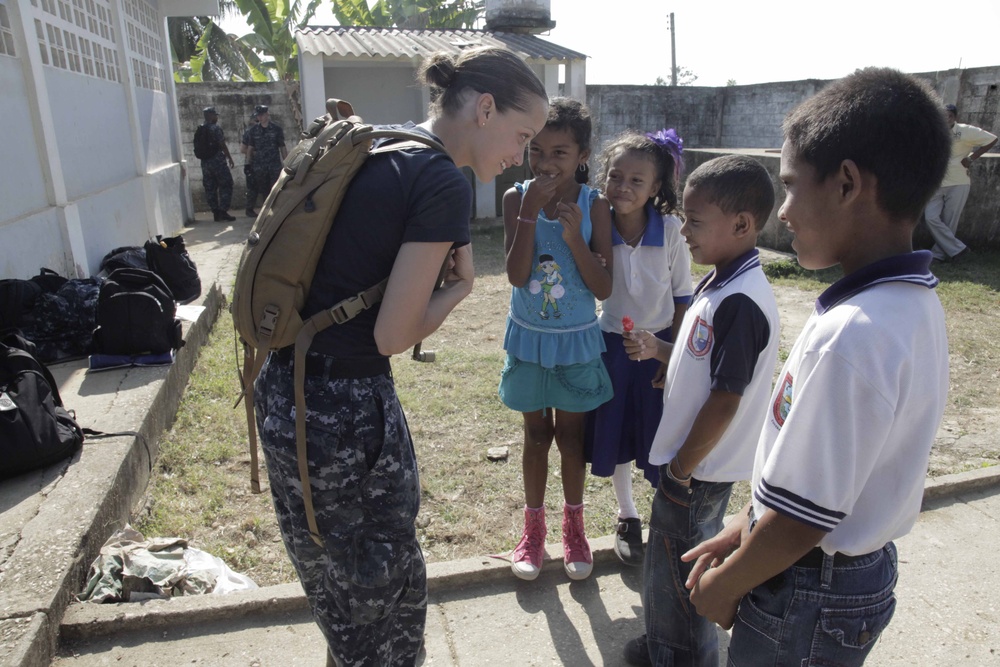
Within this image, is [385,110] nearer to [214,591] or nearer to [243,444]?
[243,444]

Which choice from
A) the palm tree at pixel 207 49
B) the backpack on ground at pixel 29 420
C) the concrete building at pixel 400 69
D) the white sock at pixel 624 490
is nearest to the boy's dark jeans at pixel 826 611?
the white sock at pixel 624 490

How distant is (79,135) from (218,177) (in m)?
5.47

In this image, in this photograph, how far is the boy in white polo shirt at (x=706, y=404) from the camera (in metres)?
1.73

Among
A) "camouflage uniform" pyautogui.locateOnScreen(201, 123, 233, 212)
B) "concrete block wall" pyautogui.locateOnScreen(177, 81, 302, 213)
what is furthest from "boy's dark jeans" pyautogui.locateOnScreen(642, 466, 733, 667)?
"concrete block wall" pyautogui.locateOnScreen(177, 81, 302, 213)

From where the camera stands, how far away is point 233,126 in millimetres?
12688

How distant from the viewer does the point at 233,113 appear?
1265cm

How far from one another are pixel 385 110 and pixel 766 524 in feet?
40.8

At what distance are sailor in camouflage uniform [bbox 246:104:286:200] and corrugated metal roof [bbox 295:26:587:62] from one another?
144 centimetres

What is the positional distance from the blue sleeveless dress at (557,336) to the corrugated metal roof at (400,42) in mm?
8549

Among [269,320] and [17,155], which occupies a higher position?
[17,155]

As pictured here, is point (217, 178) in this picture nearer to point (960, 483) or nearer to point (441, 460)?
point (441, 460)

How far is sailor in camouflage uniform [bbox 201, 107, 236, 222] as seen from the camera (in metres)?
11.3

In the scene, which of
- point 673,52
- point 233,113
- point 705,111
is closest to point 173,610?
point 233,113

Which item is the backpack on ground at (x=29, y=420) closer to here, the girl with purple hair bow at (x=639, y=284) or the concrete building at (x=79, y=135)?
the concrete building at (x=79, y=135)
